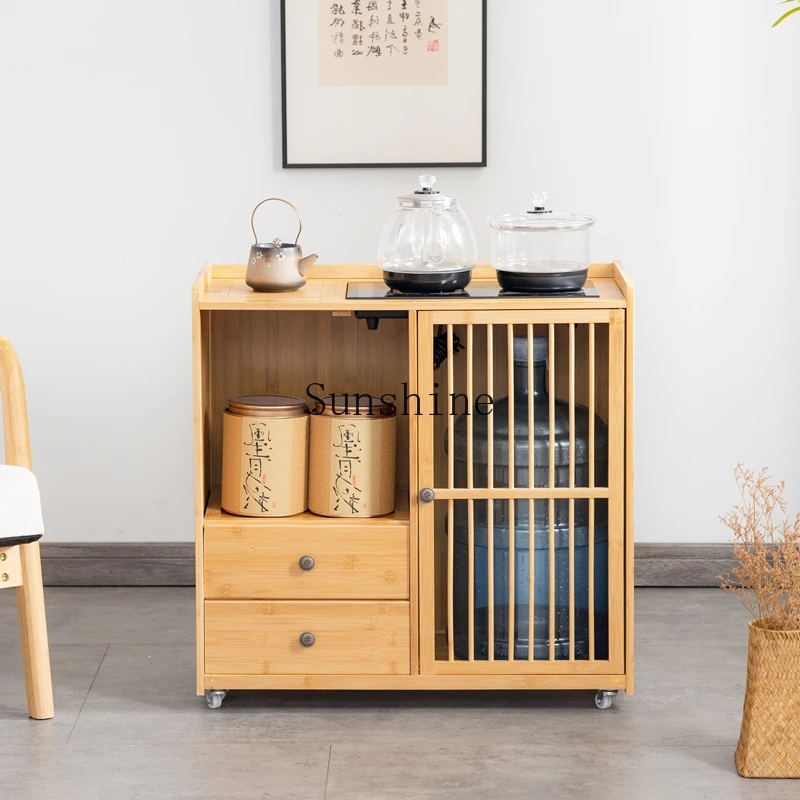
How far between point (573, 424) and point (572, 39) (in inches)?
42.2

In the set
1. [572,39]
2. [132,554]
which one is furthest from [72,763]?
[572,39]

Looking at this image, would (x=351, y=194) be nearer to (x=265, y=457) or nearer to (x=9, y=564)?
(x=265, y=457)

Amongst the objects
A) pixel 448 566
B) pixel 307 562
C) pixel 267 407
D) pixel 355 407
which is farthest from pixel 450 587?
pixel 267 407

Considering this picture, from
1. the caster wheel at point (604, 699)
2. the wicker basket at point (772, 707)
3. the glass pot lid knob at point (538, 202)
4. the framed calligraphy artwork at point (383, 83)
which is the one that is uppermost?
the framed calligraphy artwork at point (383, 83)

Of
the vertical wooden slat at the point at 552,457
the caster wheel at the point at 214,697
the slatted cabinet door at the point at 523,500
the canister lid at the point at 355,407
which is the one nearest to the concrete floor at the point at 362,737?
the caster wheel at the point at 214,697

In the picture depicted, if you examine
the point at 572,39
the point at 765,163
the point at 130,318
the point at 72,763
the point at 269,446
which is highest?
the point at 572,39

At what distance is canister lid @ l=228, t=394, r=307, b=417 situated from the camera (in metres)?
2.09

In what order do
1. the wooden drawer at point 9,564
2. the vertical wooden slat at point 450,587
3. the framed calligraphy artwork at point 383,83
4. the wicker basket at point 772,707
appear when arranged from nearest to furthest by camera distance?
the wicker basket at point 772,707 → the wooden drawer at point 9,564 → the vertical wooden slat at point 450,587 → the framed calligraphy artwork at point 383,83

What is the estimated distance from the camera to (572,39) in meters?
2.63

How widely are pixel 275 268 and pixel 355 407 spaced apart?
0.31 m

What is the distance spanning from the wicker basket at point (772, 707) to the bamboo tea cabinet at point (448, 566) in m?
0.29

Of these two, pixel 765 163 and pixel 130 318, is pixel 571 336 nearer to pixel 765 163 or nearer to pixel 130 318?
pixel 765 163

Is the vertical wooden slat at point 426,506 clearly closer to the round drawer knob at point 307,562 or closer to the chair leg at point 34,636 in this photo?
the round drawer knob at point 307,562

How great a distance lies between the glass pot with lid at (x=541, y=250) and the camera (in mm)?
2064
